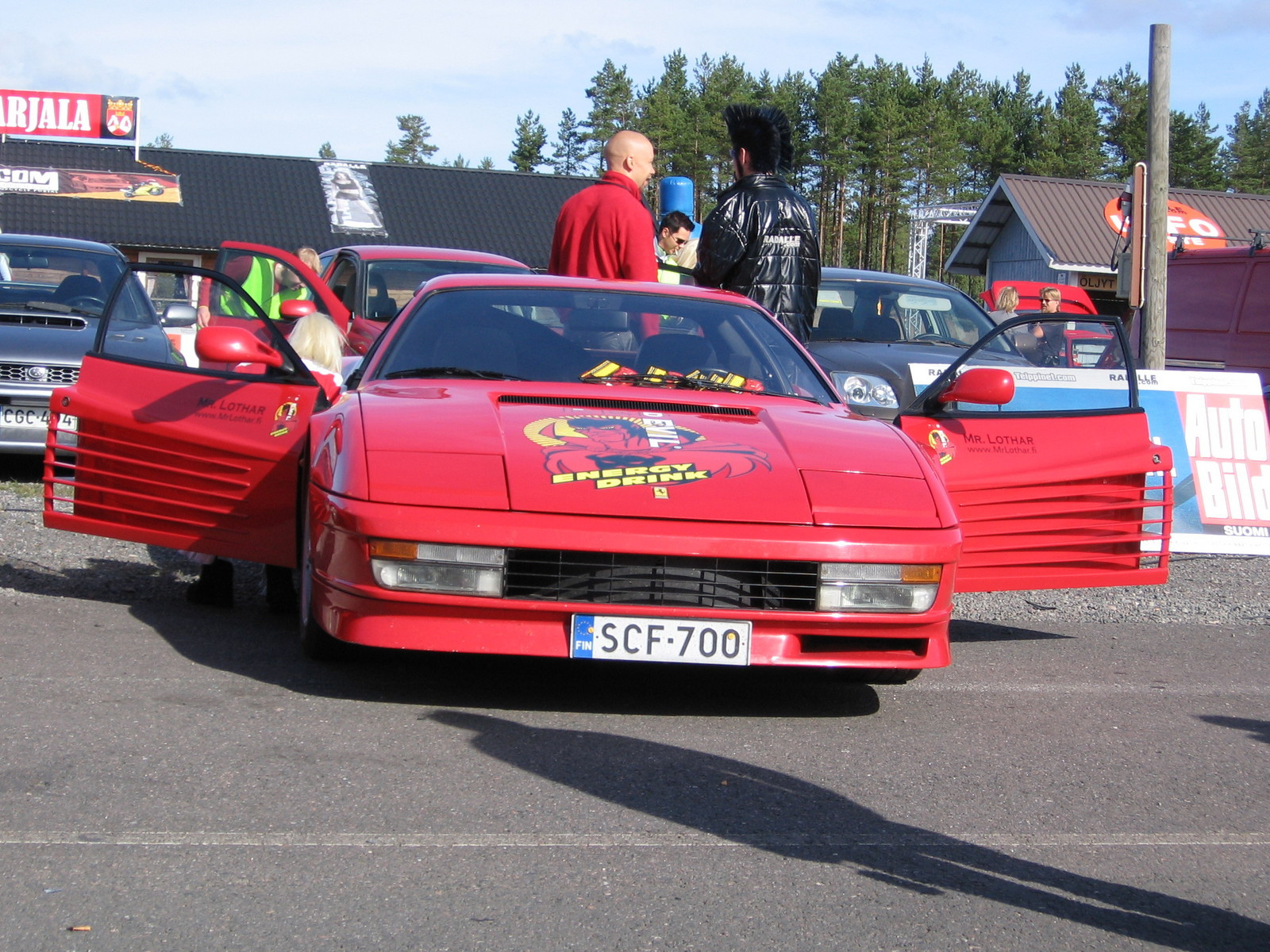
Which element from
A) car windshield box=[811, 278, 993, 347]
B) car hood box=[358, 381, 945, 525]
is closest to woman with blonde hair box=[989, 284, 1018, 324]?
car windshield box=[811, 278, 993, 347]

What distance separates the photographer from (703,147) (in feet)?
233

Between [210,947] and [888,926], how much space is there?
1229mm

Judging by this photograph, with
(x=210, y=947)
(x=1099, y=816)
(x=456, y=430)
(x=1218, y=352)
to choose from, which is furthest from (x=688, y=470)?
(x=1218, y=352)

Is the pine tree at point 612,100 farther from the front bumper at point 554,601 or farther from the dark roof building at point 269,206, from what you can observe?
the front bumper at point 554,601

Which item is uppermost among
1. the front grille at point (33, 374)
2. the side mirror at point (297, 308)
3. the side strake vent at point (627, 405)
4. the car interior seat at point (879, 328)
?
the car interior seat at point (879, 328)

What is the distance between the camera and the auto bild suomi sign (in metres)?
43.8

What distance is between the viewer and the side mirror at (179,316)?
9.21m

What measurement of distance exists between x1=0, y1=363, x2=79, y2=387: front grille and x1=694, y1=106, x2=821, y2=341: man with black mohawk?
441 centimetres

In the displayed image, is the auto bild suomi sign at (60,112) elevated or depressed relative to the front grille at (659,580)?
elevated

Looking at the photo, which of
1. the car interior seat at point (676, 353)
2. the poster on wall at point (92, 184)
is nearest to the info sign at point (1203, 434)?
the car interior seat at point (676, 353)

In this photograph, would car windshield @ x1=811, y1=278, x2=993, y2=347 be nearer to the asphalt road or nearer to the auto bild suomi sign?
the asphalt road

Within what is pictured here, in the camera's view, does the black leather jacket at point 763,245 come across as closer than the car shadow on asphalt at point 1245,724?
No

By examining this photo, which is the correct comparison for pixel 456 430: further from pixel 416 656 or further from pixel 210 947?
pixel 210 947

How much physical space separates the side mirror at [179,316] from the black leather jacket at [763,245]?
3.79 meters
